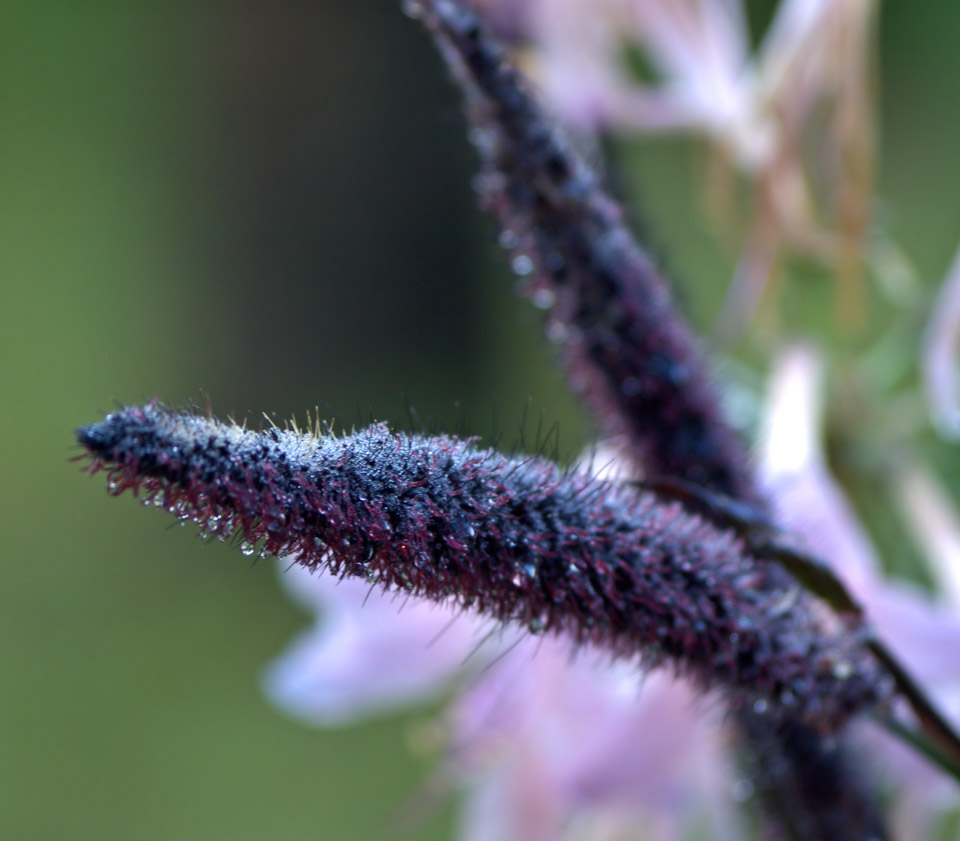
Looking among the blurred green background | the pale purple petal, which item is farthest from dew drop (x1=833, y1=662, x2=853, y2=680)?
the blurred green background

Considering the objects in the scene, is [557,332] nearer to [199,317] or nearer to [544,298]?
[544,298]

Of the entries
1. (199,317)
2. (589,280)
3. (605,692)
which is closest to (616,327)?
(589,280)

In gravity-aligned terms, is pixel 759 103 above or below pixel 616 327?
above

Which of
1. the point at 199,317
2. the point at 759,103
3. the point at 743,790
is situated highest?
the point at 199,317

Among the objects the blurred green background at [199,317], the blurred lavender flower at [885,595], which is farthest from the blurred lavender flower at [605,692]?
the blurred green background at [199,317]

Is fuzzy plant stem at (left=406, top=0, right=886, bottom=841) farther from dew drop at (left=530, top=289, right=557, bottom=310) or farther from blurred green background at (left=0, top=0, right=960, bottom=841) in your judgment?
blurred green background at (left=0, top=0, right=960, bottom=841)

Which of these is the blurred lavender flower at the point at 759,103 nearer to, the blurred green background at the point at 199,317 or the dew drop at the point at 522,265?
the dew drop at the point at 522,265
